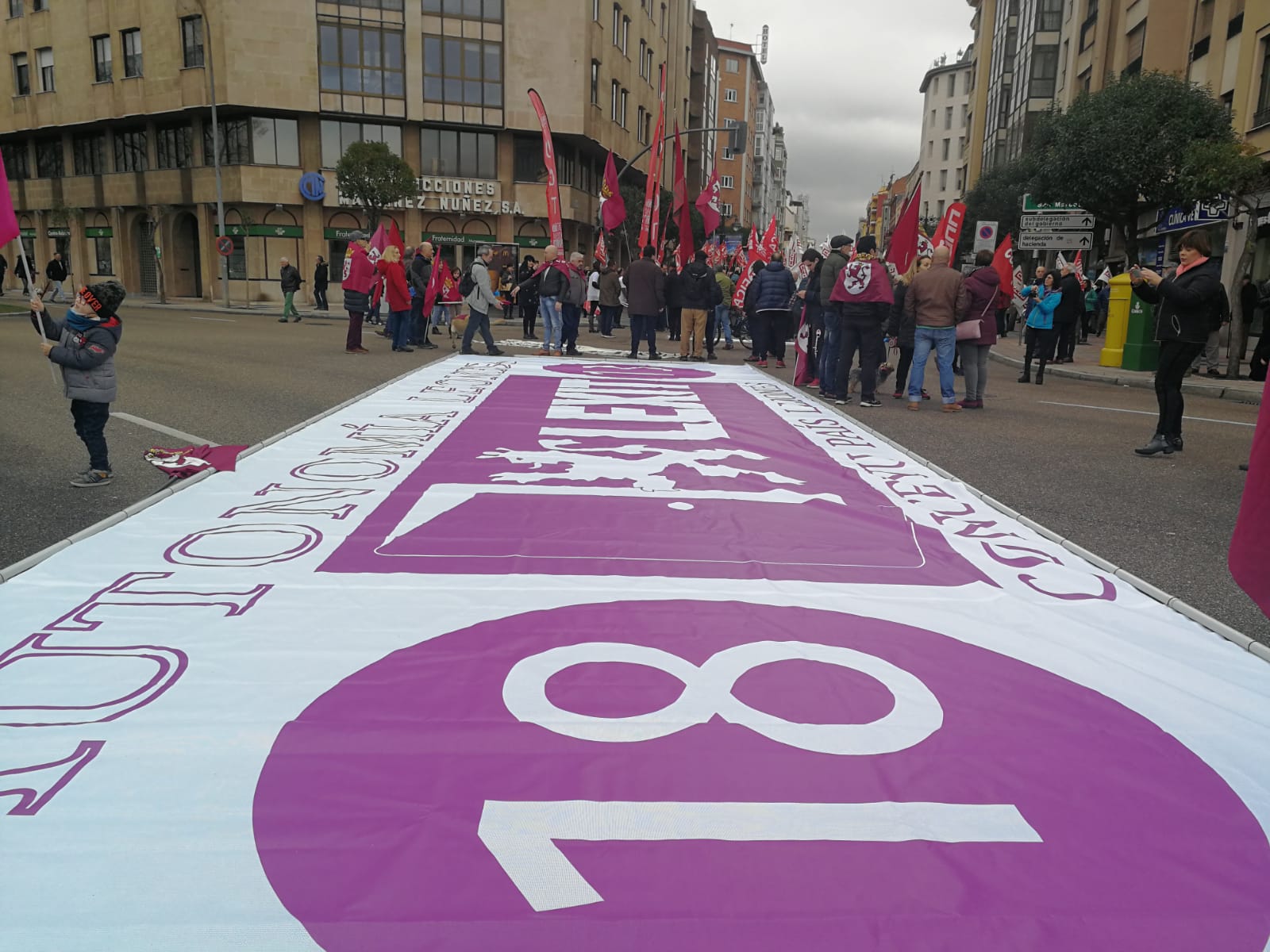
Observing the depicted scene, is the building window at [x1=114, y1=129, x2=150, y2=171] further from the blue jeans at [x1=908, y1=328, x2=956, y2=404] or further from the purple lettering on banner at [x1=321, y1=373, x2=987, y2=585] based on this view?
the purple lettering on banner at [x1=321, y1=373, x2=987, y2=585]

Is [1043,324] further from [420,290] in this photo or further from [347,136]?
[347,136]

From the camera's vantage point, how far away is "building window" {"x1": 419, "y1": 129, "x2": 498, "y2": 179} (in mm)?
42406

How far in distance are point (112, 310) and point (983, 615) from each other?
5.36m

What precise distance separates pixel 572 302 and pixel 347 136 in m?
29.4

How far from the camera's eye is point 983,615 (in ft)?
13.5

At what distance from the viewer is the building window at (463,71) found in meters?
41.4

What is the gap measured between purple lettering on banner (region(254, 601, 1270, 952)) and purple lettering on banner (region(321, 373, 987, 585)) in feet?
3.60

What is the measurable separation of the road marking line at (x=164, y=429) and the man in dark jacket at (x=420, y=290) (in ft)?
28.5

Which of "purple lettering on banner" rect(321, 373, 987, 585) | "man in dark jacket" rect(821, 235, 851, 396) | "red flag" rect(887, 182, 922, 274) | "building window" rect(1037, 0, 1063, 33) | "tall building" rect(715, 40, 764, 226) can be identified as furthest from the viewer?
"tall building" rect(715, 40, 764, 226)

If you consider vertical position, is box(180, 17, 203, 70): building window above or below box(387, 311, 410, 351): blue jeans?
above

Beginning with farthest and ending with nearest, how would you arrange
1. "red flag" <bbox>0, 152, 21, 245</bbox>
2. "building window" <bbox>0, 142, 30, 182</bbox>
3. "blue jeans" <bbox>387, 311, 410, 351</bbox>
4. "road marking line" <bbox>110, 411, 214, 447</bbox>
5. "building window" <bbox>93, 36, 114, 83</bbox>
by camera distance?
"building window" <bbox>0, 142, 30, 182</bbox> < "building window" <bbox>93, 36, 114, 83</bbox> < "blue jeans" <bbox>387, 311, 410, 351</bbox> < "road marking line" <bbox>110, 411, 214, 447</bbox> < "red flag" <bbox>0, 152, 21, 245</bbox>

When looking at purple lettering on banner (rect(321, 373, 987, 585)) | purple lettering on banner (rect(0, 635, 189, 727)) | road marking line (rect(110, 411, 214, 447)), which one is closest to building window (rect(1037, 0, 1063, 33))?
purple lettering on banner (rect(321, 373, 987, 585))

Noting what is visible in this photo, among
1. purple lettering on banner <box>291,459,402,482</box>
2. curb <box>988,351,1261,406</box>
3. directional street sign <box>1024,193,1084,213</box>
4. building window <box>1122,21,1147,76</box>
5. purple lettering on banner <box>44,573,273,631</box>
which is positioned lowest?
purple lettering on banner <box>44,573,273,631</box>

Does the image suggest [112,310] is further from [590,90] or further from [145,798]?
[590,90]
